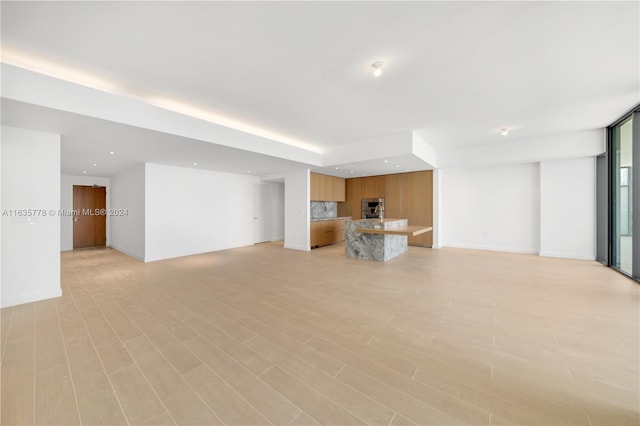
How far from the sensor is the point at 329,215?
930 cm

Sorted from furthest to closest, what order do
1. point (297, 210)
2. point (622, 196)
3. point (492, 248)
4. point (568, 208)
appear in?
1. point (297, 210)
2. point (492, 248)
3. point (568, 208)
4. point (622, 196)

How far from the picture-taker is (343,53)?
262 centimetres

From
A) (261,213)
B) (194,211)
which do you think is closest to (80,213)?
(194,211)

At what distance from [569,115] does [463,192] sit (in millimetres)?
3465

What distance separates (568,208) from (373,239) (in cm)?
504

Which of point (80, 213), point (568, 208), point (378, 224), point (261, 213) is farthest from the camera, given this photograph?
point (261, 213)

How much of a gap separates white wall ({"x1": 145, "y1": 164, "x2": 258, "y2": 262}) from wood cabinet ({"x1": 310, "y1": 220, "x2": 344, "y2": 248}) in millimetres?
2473

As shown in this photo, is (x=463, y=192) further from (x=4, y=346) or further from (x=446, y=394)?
(x=4, y=346)

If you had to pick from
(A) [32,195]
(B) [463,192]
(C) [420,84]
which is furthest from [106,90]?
(B) [463,192]

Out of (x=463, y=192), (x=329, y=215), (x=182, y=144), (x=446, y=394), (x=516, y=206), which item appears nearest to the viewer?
(x=446, y=394)

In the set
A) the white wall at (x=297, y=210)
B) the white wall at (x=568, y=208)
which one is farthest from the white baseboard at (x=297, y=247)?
the white wall at (x=568, y=208)

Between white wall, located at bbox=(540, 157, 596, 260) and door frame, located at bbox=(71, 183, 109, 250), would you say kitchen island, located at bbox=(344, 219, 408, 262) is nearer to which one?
white wall, located at bbox=(540, 157, 596, 260)

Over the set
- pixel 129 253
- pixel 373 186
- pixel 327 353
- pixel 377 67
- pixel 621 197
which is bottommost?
pixel 327 353

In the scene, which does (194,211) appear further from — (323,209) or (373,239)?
(373,239)
